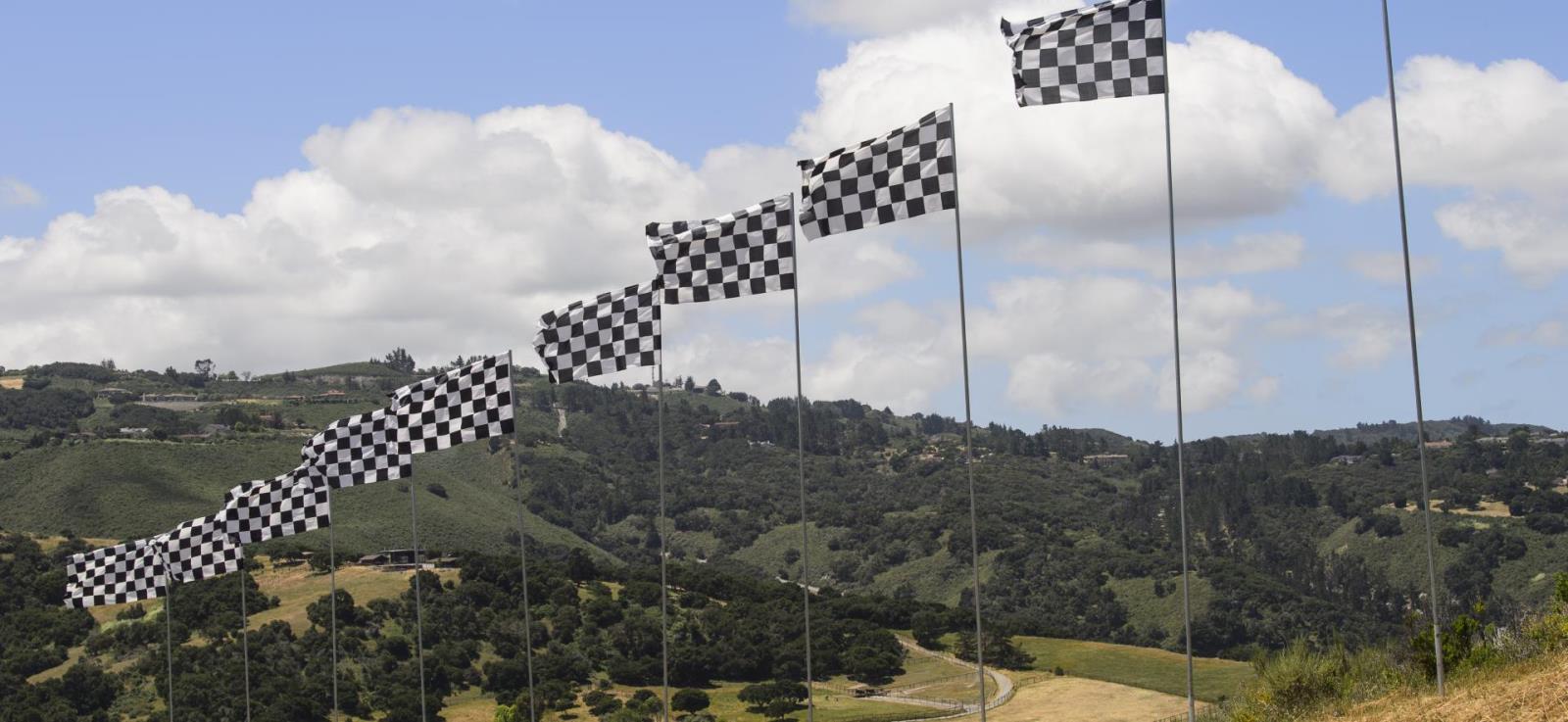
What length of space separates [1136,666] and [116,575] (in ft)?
167

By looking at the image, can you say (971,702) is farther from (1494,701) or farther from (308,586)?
(1494,701)

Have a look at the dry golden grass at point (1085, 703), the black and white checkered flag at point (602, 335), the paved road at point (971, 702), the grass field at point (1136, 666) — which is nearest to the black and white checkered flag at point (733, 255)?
the black and white checkered flag at point (602, 335)

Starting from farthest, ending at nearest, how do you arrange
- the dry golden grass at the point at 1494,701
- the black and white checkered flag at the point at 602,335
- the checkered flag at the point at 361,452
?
the checkered flag at the point at 361,452
the black and white checkered flag at the point at 602,335
the dry golden grass at the point at 1494,701

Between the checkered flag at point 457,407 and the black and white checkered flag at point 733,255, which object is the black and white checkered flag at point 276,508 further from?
the black and white checkered flag at point 733,255

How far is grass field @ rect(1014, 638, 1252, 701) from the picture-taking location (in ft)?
228

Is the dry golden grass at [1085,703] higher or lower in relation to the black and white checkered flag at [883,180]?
lower

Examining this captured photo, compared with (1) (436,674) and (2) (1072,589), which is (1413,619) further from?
(2) (1072,589)

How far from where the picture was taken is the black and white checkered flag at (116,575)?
40906mm

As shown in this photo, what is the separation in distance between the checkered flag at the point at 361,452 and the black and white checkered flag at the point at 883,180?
12331 mm

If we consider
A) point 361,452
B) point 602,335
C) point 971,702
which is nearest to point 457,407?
point 361,452

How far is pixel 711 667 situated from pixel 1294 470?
136500mm

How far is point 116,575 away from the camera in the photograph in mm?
41469

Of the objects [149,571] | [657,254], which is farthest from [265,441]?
[657,254]

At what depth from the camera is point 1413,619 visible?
2577cm
